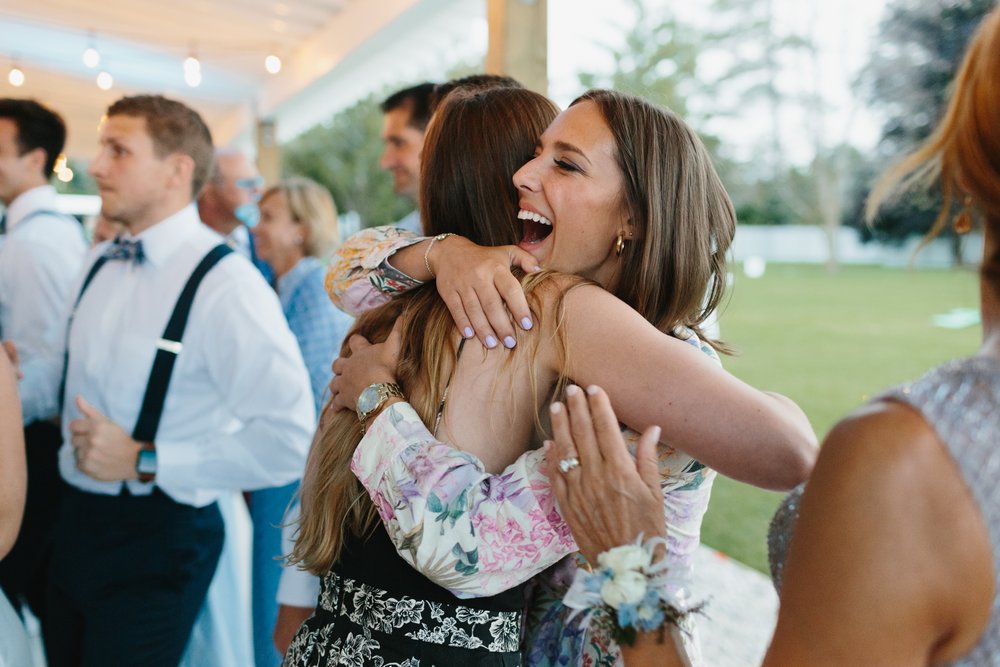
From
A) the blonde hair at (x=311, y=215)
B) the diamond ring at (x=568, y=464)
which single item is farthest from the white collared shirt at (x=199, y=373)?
the blonde hair at (x=311, y=215)

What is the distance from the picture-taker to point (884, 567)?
2.45 ft

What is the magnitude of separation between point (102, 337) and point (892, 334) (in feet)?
45.5

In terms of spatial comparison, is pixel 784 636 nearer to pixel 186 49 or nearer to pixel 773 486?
pixel 773 486

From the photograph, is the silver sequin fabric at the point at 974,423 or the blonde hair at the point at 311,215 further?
the blonde hair at the point at 311,215

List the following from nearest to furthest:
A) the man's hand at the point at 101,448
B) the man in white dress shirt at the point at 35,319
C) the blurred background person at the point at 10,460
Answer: the blurred background person at the point at 10,460 < the man's hand at the point at 101,448 < the man in white dress shirt at the point at 35,319

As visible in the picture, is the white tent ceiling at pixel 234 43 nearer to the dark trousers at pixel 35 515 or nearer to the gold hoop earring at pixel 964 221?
the dark trousers at pixel 35 515

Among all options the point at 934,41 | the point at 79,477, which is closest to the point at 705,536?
the point at 934,41

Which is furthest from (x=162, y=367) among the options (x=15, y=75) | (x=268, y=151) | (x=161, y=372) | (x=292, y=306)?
(x=15, y=75)

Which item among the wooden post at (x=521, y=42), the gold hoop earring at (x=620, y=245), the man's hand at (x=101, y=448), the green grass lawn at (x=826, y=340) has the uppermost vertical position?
the wooden post at (x=521, y=42)

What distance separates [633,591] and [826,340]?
14334 mm

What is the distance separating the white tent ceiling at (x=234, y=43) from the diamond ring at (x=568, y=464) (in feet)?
15.7

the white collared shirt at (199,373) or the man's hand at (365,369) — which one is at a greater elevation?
the man's hand at (365,369)

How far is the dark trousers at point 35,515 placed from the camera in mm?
2949

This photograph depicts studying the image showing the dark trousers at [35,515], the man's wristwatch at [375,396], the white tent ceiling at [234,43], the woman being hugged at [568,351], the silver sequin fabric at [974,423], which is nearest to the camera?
the silver sequin fabric at [974,423]
